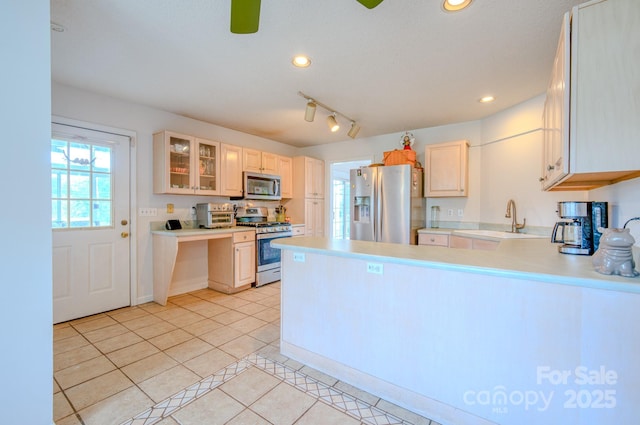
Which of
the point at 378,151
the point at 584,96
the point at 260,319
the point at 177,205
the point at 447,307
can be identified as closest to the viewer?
the point at 584,96

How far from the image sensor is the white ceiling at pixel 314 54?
1.68 m

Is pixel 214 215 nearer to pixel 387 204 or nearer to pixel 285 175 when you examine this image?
pixel 285 175

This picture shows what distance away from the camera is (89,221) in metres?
2.94

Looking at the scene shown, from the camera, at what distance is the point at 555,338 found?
3.92ft

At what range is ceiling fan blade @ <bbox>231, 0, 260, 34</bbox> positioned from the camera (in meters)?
1.32

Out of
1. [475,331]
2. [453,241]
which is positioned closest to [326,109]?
[453,241]

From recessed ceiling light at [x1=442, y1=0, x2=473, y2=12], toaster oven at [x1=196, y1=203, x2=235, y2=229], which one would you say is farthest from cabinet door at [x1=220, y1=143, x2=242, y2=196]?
recessed ceiling light at [x1=442, y1=0, x2=473, y2=12]

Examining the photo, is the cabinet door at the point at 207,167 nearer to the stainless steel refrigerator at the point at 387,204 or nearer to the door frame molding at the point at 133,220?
the door frame molding at the point at 133,220

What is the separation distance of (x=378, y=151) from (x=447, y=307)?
3566mm

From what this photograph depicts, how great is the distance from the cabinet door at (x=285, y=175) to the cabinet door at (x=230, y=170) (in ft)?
2.74

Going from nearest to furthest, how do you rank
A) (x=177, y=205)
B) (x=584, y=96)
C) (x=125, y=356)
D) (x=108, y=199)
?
(x=584, y=96) → (x=125, y=356) → (x=108, y=199) → (x=177, y=205)

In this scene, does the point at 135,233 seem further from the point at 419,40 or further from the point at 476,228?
the point at 476,228

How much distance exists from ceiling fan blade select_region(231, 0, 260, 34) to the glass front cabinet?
2290 mm

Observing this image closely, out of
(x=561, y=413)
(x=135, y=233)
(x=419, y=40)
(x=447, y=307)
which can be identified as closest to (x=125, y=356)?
(x=135, y=233)
